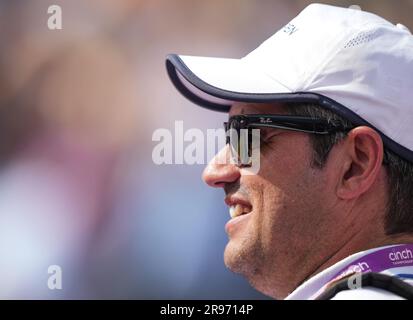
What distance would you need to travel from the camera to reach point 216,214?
2.88m

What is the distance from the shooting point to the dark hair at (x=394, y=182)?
119cm

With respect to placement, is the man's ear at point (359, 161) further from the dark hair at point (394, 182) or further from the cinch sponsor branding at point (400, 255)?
the cinch sponsor branding at point (400, 255)

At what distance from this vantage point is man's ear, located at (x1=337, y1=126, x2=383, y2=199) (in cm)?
117

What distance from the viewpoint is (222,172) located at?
131 cm

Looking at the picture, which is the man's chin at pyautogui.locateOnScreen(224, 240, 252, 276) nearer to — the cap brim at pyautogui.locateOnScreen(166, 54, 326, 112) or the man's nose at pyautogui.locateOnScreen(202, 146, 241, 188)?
the man's nose at pyautogui.locateOnScreen(202, 146, 241, 188)

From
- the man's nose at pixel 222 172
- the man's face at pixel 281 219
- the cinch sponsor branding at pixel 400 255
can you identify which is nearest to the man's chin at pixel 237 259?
the man's face at pixel 281 219

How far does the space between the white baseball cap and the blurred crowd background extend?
156cm

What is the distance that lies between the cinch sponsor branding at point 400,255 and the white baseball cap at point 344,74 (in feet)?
0.58

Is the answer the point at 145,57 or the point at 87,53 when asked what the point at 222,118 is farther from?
the point at 87,53

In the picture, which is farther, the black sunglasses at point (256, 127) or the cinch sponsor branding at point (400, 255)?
the black sunglasses at point (256, 127)

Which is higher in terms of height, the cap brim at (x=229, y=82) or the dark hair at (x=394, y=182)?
the cap brim at (x=229, y=82)
